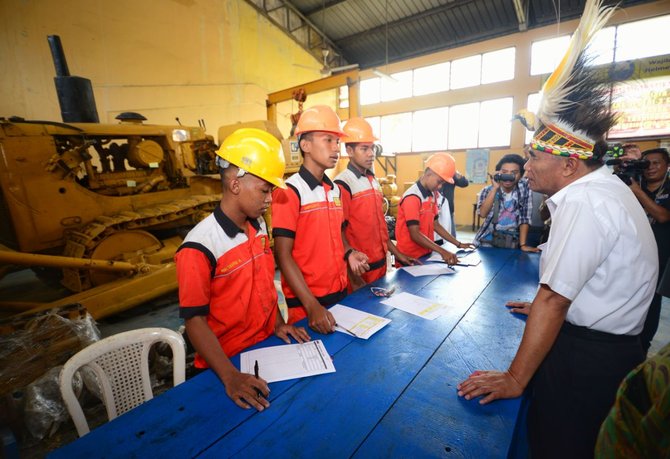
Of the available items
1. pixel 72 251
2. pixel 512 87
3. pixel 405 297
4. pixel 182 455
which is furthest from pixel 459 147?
pixel 182 455

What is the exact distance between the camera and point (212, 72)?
10.0 meters

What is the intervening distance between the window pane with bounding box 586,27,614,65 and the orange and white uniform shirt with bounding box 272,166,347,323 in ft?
5.12

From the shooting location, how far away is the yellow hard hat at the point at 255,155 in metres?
1.48

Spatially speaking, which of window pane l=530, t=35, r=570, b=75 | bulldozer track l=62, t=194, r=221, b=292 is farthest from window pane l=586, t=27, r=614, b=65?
window pane l=530, t=35, r=570, b=75

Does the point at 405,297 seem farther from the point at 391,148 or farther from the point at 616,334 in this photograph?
the point at 391,148

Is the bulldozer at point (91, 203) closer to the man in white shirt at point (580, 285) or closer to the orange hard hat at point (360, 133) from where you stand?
the orange hard hat at point (360, 133)

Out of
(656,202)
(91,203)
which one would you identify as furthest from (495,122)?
(91,203)

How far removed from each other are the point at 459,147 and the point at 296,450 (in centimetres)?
1233

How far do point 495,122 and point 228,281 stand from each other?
12.0 meters

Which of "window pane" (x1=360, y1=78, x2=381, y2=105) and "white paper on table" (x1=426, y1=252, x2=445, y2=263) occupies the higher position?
"window pane" (x1=360, y1=78, x2=381, y2=105)

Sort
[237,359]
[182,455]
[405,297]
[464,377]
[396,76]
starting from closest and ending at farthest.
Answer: [182,455] < [464,377] < [237,359] < [405,297] < [396,76]

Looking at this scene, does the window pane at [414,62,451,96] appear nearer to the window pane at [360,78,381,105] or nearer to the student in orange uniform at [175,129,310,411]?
the window pane at [360,78,381,105]

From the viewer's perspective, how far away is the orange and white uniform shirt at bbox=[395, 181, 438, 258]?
3.06m

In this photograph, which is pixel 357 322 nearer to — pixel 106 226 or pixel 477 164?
pixel 106 226
